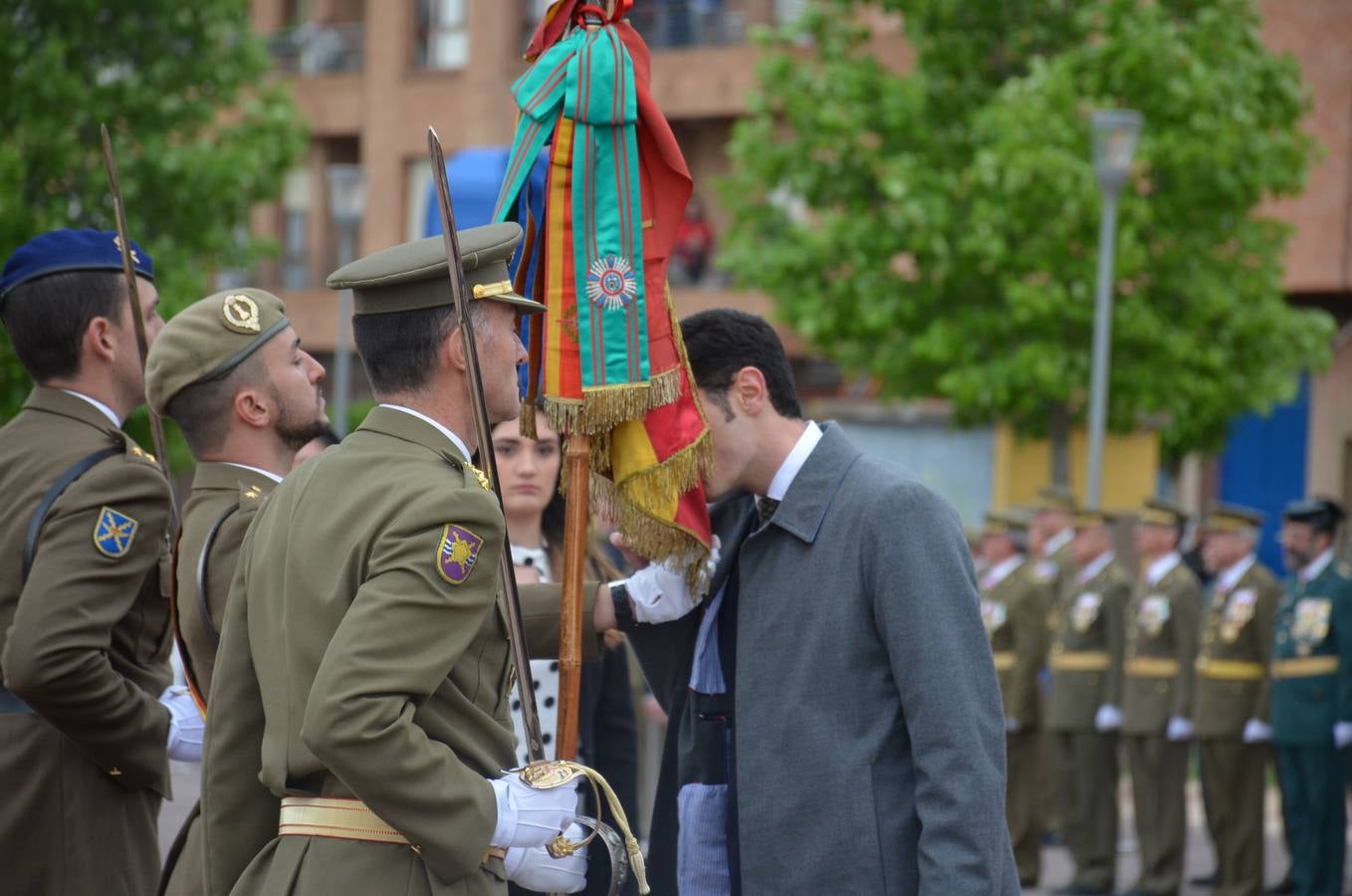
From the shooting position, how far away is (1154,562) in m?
11.8

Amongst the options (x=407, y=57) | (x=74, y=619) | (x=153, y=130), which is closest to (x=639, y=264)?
(x=74, y=619)

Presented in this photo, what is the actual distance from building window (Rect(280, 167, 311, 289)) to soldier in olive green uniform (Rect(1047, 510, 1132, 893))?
20079mm

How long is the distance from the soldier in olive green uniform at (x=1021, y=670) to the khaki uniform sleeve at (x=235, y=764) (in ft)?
30.1

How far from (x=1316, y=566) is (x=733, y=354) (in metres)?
7.97

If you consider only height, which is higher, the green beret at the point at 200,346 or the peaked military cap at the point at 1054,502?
the green beret at the point at 200,346

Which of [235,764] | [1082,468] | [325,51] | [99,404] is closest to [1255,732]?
[99,404]

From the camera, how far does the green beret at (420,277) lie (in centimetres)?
306

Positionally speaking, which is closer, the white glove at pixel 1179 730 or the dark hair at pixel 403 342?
the dark hair at pixel 403 342

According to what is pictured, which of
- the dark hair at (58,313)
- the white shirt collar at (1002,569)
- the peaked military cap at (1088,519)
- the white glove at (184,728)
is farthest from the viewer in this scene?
the white shirt collar at (1002,569)

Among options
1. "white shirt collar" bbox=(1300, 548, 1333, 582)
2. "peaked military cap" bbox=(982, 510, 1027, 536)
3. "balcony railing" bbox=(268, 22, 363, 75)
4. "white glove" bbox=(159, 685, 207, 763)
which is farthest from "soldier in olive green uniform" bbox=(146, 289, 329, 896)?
"balcony railing" bbox=(268, 22, 363, 75)

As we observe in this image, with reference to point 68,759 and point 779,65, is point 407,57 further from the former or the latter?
point 68,759

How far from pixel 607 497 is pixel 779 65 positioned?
15.3m

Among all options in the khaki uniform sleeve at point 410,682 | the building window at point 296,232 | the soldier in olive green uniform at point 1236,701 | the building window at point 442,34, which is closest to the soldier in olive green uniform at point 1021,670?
the soldier in olive green uniform at point 1236,701

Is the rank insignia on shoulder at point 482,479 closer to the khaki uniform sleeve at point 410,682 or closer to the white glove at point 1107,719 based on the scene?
the khaki uniform sleeve at point 410,682
